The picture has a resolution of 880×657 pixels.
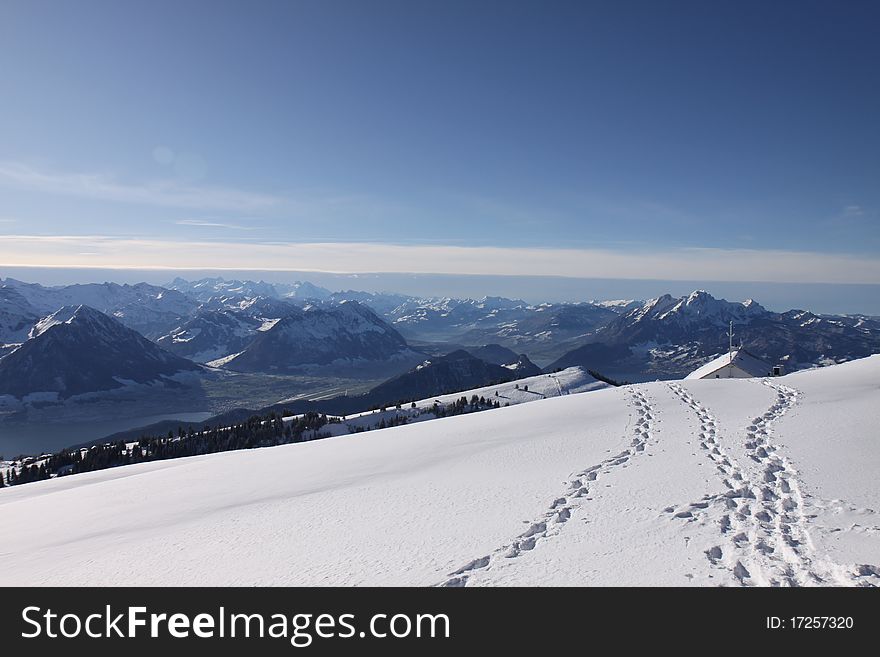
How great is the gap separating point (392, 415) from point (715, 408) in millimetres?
99434

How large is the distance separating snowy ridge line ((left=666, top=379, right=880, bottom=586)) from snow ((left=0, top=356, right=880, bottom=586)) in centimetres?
4

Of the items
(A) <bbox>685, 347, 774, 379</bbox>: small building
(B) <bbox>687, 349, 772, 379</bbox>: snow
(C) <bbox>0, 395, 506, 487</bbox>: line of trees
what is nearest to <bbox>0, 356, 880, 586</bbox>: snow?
(A) <bbox>685, 347, 774, 379</bbox>: small building

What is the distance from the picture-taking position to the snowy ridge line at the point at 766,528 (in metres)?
7.52

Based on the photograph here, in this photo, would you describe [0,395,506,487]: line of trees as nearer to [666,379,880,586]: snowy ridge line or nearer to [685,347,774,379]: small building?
[685,347,774,379]: small building

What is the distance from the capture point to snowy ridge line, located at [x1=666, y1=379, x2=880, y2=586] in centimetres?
752

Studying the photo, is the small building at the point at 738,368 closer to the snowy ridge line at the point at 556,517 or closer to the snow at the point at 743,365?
the snow at the point at 743,365

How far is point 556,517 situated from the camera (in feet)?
33.4

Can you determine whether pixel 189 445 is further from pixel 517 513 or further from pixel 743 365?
pixel 517 513

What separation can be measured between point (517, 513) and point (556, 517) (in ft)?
2.79

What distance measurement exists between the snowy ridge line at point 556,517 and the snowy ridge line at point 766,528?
2055 millimetres

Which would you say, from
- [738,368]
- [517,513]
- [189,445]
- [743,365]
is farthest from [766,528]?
[189,445]

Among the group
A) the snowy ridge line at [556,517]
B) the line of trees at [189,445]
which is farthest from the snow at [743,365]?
the snowy ridge line at [556,517]
